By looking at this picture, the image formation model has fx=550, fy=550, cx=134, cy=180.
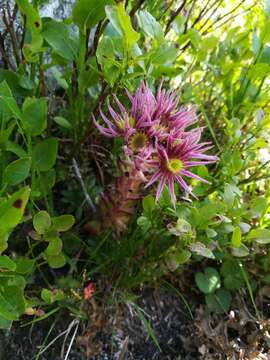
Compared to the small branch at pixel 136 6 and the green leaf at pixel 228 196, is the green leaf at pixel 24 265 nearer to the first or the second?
the green leaf at pixel 228 196

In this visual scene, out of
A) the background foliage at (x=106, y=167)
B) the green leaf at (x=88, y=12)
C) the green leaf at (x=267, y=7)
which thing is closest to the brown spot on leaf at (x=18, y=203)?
the background foliage at (x=106, y=167)

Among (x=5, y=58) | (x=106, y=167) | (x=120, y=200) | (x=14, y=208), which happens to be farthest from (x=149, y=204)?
(x=5, y=58)

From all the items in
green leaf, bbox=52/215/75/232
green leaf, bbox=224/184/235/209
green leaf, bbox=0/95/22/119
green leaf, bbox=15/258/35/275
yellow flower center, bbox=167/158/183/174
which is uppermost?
green leaf, bbox=0/95/22/119

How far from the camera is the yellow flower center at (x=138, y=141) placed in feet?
3.00

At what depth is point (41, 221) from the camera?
3.32 ft

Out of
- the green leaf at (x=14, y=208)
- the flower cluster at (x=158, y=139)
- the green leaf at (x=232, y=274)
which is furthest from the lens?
the green leaf at (x=232, y=274)

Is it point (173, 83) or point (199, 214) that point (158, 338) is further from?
point (173, 83)

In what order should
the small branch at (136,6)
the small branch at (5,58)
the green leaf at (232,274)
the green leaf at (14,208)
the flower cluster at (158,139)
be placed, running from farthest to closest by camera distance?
the green leaf at (232,274), the small branch at (5,58), the small branch at (136,6), the flower cluster at (158,139), the green leaf at (14,208)

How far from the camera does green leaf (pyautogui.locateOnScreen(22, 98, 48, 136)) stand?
3.37ft

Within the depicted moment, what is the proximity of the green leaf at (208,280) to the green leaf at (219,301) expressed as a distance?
18mm

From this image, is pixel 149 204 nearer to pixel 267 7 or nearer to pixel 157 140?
pixel 157 140

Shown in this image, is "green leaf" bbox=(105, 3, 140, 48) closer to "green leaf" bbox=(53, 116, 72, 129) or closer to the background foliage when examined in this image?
the background foliage

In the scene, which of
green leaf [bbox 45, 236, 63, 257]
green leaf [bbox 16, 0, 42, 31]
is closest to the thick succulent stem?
green leaf [bbox 45, 236, 63, 257]

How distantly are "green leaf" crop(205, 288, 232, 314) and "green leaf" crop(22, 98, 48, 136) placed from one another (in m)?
0.64
